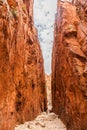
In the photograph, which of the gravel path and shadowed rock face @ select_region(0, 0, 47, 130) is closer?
shadowed rock face @ select_region(0, 0, 47, 130)

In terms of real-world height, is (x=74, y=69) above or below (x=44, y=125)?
above

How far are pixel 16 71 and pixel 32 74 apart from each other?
3.46 metres

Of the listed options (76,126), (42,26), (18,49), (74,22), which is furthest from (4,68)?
(42,26)

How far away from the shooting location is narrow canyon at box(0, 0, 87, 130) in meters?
8.11

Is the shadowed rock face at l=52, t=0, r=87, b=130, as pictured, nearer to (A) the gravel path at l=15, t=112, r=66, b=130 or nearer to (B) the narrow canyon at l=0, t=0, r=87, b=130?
(B) the narrow canyon at l=0, t=0, r=87, b=130

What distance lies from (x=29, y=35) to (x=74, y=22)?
2945 millimetres

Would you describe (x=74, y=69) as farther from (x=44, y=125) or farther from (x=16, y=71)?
(x=44, y=125)

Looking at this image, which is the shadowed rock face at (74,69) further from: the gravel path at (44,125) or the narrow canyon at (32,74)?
the gravel path at (44,125)

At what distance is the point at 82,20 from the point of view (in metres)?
13.8

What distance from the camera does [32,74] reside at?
14.3m

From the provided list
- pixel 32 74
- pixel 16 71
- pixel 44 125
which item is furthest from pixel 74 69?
pixel 32 74

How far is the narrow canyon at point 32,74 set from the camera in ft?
26.6

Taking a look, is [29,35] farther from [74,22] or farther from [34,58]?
[74,22]

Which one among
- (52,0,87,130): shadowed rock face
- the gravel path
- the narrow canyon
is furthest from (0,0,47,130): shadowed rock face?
(52,0,87,130): shadowed rock face
